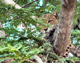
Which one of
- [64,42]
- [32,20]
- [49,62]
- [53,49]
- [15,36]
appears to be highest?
[32,20]

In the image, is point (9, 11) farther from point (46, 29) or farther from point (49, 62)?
point (46, 29)

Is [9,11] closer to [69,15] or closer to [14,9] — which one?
[14,9]

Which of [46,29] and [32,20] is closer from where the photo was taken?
[32,20]

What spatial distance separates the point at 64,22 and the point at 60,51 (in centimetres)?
39

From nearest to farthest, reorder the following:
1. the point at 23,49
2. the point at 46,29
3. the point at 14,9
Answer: the point at 23,49 < the point at 14,9 < the point at 46,29

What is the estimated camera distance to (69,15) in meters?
1.02

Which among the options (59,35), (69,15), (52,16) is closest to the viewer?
(69,15)

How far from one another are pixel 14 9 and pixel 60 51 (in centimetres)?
69

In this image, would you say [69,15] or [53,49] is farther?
[53,49]

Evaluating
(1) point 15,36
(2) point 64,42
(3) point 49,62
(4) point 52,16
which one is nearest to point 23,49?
(1) point 15,36

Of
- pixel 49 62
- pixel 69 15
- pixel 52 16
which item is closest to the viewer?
pixel 69 15

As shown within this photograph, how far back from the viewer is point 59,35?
1.14 meters

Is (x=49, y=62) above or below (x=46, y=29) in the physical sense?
below

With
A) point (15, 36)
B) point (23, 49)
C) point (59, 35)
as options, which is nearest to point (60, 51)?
point (59, 35)
